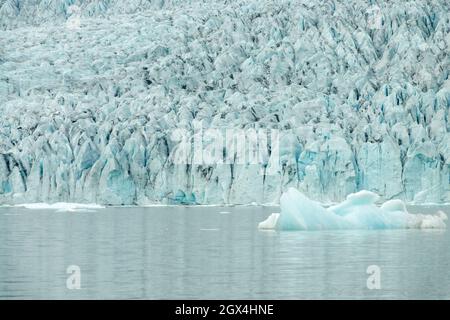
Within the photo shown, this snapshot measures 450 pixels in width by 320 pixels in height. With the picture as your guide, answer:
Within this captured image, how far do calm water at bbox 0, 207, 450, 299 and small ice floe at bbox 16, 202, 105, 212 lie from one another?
14127 millimetres

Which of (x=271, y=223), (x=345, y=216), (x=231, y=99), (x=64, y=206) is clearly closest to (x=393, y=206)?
(x=345, y=216)

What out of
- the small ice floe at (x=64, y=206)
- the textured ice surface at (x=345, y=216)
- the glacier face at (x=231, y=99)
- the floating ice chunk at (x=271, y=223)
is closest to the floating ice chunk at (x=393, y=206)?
the textured ice surface at (x=345, y=216)

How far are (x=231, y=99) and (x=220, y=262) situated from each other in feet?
112

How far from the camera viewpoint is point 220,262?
17.0 meters

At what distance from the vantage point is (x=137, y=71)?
179 feet

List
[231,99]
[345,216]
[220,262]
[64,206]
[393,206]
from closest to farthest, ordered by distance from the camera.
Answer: [220,262] < [345,216] < [393,206] < [64,206] < [231,99]

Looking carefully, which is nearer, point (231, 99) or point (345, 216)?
point (345, 216)

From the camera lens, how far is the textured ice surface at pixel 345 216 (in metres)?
24.6

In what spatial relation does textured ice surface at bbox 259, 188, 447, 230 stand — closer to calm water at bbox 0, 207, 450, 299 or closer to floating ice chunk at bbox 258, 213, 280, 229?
floating ice chunk at bbox 258, 213, 280, 229

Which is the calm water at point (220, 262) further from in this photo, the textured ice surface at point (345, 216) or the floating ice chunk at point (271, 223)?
the floating ice chunk at point (271, 223)

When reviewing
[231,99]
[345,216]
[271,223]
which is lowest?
[271,223]

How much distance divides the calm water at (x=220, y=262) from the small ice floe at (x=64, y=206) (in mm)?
14127

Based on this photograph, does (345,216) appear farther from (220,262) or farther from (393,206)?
(220,262)

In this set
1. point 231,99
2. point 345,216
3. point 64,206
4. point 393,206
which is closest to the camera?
point 345,216
